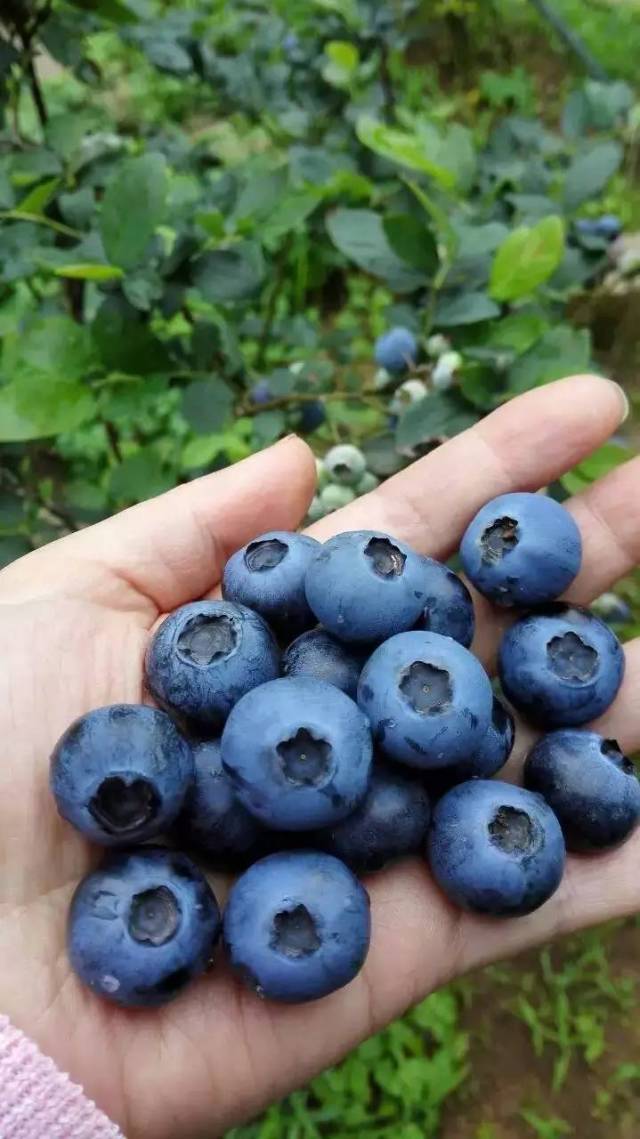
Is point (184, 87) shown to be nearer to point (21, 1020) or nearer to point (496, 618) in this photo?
point (496, 618)

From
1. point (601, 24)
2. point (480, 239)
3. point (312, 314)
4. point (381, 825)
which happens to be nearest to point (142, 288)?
point (480, 239)

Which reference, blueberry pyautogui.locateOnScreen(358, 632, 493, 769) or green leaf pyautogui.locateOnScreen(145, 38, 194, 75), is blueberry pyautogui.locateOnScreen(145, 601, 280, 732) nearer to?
blueberry pyautogui.locateOnScreen(358, 632, 493, 769)

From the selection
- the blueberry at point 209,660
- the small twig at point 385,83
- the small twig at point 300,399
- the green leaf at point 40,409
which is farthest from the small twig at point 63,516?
the small twig at point 385,83

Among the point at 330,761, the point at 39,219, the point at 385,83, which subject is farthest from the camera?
the point at 385,83

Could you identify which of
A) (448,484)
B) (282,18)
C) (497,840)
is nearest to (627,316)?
(282,18)

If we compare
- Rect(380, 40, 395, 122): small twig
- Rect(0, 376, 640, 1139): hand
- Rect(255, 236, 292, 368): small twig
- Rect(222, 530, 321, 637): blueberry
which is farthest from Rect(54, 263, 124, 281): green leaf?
Rect(380, 40, 395, 122): small twig

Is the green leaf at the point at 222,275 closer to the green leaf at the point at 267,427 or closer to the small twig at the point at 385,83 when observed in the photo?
the green leaf at the point at 267,427

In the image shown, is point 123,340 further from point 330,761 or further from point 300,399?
point 330,761
